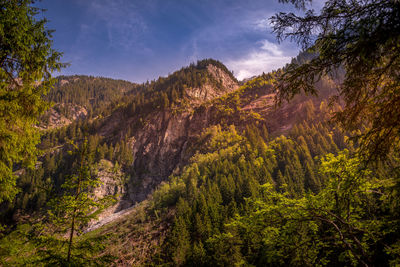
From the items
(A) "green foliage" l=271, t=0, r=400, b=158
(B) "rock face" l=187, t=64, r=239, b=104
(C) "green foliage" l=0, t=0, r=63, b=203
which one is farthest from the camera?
(B) "rock face" l=187, t=64, r=239, b=104

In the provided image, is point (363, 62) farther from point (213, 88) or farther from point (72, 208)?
point (213, 88)

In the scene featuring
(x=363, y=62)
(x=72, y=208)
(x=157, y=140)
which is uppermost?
(x=157, y=140)

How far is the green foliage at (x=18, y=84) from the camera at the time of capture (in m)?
5.29

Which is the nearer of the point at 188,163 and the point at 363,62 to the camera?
the point at 363,62

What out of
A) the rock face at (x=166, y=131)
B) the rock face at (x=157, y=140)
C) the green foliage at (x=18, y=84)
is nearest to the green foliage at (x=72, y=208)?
the green foliage at (x=18, y=84)

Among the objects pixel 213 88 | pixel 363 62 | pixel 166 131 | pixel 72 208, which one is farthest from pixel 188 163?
pixel 363 62

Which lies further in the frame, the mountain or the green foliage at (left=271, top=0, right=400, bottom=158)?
the mountain

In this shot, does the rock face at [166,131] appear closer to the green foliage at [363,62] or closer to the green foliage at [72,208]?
the green foliage at [72,208]

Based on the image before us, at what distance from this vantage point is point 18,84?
5.93 meters

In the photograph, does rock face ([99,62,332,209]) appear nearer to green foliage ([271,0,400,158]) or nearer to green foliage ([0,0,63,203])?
green foliage ([0,0,63,203])

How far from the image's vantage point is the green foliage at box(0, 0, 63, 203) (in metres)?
5.29

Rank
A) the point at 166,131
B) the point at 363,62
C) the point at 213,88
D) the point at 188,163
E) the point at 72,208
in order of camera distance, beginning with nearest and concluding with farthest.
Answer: the point at 363,62
the point at 72,208
the point at 188,163
the point at 166,131
the point at 213,88

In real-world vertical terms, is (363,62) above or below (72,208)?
above

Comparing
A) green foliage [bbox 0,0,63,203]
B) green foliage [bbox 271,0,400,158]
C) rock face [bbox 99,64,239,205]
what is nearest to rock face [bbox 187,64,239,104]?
rock face [bbox 99,64,239,205]
